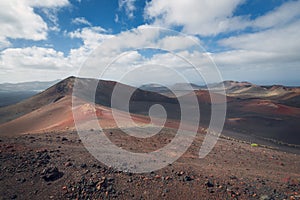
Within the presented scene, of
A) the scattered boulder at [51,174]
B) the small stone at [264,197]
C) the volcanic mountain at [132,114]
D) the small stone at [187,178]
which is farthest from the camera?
the volcanic mountain at [132,114]

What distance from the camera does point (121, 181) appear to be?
6242 mm

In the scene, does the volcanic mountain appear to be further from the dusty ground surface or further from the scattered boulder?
the scattered boulder

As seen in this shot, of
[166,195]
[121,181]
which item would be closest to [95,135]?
[121,181]

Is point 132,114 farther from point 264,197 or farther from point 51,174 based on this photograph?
point 264,197

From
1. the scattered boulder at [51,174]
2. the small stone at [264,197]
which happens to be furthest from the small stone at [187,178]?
the scattered boulder at [51,174]

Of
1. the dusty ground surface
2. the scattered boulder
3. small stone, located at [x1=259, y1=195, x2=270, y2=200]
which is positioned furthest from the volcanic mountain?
the scattered boulder

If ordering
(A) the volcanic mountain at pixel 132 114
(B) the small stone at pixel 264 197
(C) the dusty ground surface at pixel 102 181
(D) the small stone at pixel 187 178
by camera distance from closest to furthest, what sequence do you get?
(C) the dusty ground surface at pixel 102 181
(B) the small stone at pixel 264 197
(D) the small stone at pixel 187 178
(A) the volcanic mountain at pixel 132 114

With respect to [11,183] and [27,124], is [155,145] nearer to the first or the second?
[11,183]

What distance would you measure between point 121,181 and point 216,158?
6590 mm

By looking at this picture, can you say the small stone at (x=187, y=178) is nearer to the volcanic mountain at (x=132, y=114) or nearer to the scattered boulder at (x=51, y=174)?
the scattered boulder at (x=51, y=174)

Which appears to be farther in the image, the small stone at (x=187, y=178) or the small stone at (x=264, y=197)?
the small stone at (x=187, y=178)

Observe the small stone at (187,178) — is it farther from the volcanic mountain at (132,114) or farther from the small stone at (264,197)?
the volcanic mountain at (132,114)

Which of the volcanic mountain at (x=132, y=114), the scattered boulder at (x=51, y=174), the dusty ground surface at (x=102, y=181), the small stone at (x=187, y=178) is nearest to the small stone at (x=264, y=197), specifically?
the dusty ground surface at (x=102, y=181)

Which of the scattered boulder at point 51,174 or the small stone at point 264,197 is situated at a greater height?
the scattered boulder at point 51,174
